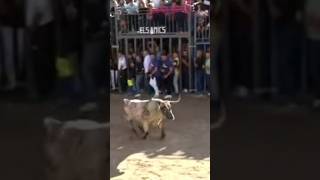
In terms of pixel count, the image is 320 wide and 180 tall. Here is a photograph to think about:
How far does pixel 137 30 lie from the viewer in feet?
41.3

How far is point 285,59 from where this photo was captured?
254cm

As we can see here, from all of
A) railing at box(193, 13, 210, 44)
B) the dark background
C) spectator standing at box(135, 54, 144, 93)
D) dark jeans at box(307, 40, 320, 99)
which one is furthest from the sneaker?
spectator standing at box(135, 54, 144, 93)

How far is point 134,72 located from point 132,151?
545cm

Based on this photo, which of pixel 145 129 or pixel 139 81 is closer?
pixel 145 129

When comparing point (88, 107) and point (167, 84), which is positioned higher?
point (88, 107)

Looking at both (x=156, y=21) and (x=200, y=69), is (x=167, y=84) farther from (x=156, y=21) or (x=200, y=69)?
(x=156, y=21)

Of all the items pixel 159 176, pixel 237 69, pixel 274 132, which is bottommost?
pixel 159 176

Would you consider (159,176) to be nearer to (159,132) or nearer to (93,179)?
(159,132)

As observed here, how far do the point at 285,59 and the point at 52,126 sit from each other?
115 cm

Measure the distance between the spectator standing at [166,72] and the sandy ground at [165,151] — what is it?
1951 millimetres

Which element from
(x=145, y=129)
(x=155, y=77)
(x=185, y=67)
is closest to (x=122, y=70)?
(x=155, y=77)

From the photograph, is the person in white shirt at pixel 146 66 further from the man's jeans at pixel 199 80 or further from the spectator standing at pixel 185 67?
the man's jeans at pixel 199 80

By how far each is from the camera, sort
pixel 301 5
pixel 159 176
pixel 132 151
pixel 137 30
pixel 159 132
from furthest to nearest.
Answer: pixel 137 30 < pixel 159 132 < pixel 132 151 < pixel 159 176 < pixel 301 5

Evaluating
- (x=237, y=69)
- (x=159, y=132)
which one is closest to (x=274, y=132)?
(x=237, y=69)
